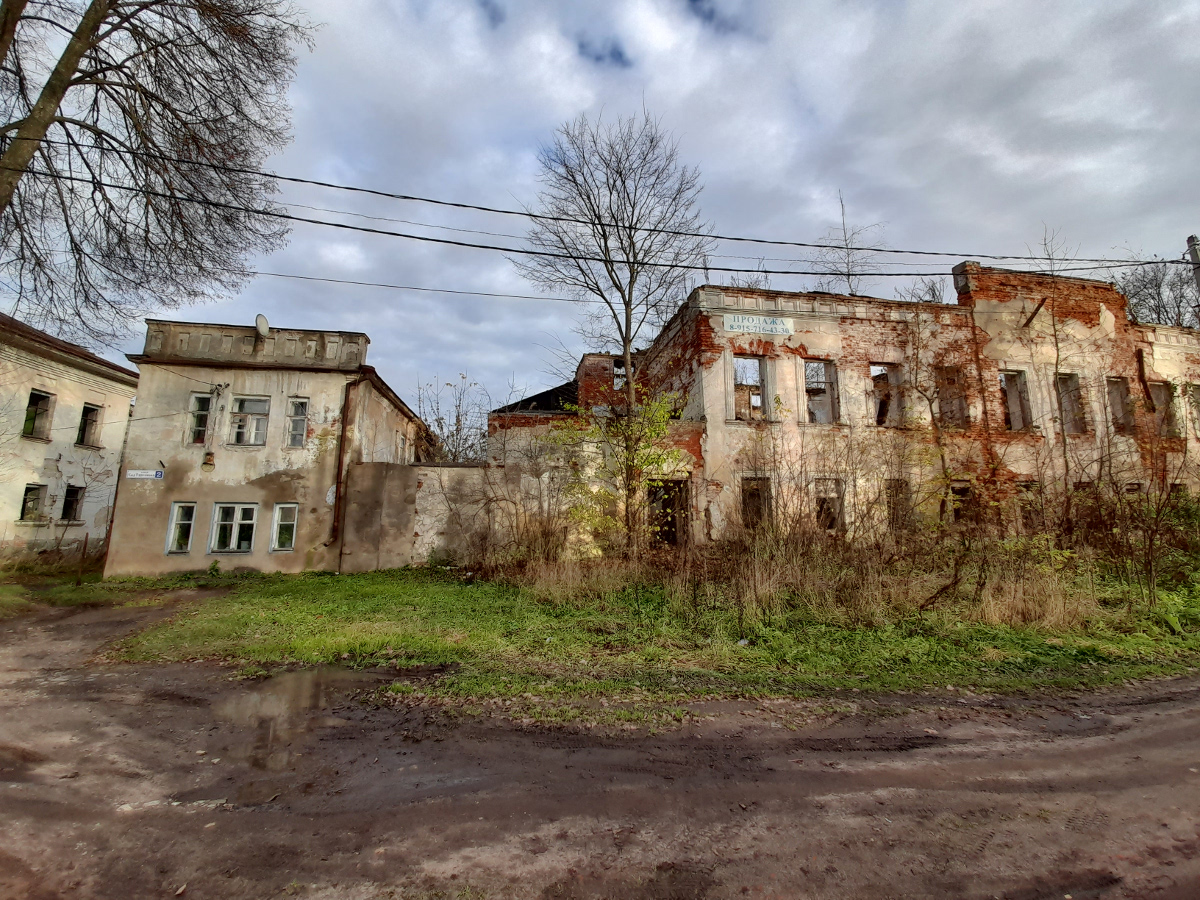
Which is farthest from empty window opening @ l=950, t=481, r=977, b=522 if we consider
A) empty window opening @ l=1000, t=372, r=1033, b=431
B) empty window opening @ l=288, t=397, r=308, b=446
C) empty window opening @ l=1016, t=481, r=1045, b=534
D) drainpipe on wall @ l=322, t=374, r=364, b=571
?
empty window opening @ l=288, t=397, r=308, b=446

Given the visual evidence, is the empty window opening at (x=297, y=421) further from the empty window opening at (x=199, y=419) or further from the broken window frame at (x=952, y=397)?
the broken window frame at (x=952, y=397)

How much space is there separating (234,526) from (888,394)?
18.9 metres

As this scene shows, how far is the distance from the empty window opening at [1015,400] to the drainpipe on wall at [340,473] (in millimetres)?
19413

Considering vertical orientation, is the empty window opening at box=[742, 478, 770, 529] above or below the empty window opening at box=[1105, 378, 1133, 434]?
below

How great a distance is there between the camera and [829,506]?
12.0 m

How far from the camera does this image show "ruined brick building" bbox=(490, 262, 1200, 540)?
14789mm

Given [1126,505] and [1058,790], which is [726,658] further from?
[1126,505]

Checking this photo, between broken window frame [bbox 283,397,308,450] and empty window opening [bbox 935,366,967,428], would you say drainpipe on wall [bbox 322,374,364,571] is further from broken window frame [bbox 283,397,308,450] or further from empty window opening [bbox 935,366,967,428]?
empty window opening [bbox 935,366,967,428]

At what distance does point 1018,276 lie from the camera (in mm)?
17219

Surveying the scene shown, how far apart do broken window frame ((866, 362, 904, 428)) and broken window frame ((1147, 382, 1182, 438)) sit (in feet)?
26.6

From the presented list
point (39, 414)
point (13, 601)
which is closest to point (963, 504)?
point (13, 601)

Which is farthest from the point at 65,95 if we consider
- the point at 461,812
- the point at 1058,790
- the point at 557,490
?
the point at 1058,790

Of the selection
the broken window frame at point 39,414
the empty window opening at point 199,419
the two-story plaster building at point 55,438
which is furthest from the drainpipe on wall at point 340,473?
the broken window frame at point 39,414

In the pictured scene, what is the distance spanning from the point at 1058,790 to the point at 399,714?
15.2 ft
